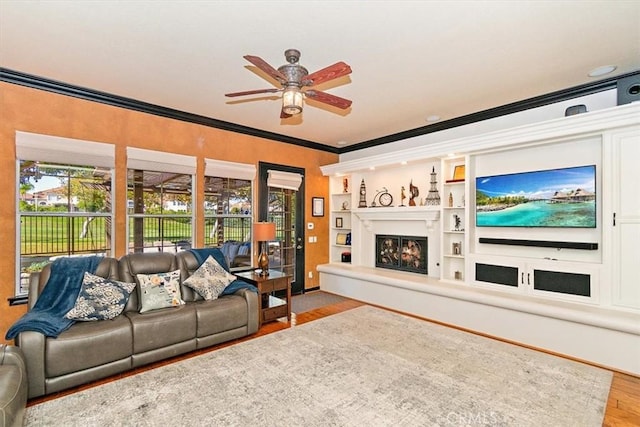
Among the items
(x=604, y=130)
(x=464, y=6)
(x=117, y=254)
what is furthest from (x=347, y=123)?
(x=117, y=254)

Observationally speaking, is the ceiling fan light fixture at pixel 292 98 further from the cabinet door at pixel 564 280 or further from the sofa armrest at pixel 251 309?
the cabinet door at pixel 564 280

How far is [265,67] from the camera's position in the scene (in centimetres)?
217

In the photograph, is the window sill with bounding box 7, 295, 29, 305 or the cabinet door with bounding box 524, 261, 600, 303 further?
the cabinet door with bounding box 524, 261, 600, 303

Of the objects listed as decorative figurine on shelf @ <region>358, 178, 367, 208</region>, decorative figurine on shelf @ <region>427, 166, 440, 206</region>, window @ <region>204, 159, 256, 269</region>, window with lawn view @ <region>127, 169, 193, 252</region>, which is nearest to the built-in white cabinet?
decorative figurine on shelf @ <region>427, 166, 440, 206</region>

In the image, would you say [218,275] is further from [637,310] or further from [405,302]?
[637,310]

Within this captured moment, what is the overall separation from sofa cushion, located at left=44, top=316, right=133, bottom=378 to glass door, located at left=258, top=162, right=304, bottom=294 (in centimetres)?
274

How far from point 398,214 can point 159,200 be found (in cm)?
362

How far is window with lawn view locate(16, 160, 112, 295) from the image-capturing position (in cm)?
330

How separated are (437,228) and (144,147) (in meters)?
4.34

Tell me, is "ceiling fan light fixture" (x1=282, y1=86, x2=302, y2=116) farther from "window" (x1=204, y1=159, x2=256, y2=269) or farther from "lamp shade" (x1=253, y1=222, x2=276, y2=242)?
"window" (x1=204, y1=159, x2=256, y2=269)

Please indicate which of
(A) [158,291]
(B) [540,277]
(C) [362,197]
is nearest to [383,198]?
(C) [362,197]

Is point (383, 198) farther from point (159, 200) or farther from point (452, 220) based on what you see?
point (159, 200)

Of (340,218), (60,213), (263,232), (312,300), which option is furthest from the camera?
(340,218)

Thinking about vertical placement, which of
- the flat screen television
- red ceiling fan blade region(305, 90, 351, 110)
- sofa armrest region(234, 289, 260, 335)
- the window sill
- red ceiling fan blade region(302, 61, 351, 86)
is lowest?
sofa armrest region(234, 289, 260, 335)
